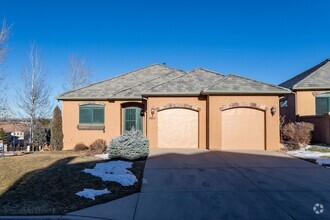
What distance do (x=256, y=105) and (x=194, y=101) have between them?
3449 millimetres

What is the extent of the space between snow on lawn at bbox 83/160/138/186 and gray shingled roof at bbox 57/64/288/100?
5762 millimetres

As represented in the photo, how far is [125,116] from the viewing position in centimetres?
1540

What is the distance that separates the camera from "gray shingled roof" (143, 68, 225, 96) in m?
12.9

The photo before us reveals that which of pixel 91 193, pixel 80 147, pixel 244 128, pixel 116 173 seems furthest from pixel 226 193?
pixel 80 147

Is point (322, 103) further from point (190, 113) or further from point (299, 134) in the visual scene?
point (190, 113)

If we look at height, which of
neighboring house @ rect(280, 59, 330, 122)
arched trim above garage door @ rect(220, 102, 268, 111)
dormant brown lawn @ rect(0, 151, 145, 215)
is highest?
neighboring house @ rect(280, 59, 330, 122)

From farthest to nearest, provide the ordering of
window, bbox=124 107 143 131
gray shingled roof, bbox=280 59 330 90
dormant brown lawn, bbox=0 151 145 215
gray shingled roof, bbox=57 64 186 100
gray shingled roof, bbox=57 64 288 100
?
gray shingled roof, bbox=280 59 330 90, window, bbox=124 107 143 131, gray shingled roof, bbox=57 64 186 100, gray shingled roof, bbox=57 64 288 100, dormant brown lawn, bbox=0 151 145 215

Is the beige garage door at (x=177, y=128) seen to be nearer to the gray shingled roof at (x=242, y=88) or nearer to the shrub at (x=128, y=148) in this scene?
the gray shingled roof at (x=242, y=88)

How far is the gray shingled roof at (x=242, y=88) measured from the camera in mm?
12211

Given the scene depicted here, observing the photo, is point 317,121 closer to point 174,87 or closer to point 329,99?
point 329,99

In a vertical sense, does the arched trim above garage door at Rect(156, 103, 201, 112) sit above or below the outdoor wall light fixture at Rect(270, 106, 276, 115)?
above

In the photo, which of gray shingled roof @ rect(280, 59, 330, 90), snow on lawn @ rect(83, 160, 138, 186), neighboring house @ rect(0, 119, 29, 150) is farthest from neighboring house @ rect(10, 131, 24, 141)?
gray shingled roof @ rect(280, 59, 330, 90)

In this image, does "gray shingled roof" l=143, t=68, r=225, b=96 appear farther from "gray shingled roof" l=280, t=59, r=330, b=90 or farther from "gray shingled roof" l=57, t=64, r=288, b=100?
"gray shingled roof" l=280, t=59, r=330, b=90

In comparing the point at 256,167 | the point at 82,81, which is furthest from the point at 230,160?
the point at 82,81
